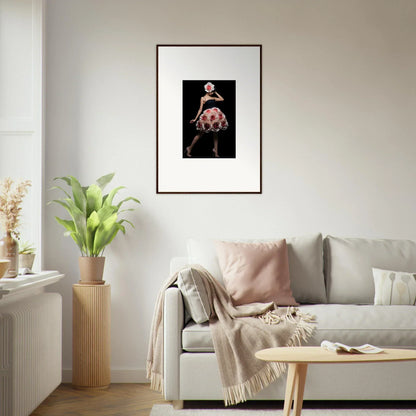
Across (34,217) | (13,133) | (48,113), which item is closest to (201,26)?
(48,113)

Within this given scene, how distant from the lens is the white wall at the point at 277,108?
4.51 metres

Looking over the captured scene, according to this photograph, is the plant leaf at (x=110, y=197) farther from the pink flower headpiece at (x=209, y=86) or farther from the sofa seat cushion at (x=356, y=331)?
the sofa seat cushion at (x=356, y=331)

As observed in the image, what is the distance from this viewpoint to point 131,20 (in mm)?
4531

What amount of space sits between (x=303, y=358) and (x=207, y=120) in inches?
92.0

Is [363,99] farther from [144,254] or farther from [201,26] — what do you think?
[144,254]

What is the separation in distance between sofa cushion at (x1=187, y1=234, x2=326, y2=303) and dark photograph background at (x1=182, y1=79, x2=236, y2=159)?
73 centimetres

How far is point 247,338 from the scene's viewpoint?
3.47m

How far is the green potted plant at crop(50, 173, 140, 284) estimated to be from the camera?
13.5 feet

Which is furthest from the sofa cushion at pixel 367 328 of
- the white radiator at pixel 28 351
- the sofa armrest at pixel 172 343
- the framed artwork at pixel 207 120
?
the white radiator at pixel 28 351

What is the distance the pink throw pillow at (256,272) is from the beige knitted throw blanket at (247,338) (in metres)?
0.19

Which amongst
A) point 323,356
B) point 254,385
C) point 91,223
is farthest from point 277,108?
point 323,356

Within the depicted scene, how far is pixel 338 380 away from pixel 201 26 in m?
2.69

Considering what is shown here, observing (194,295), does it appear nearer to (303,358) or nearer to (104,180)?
(303,358)

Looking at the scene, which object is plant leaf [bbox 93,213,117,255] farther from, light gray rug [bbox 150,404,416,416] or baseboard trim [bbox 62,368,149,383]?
light gray rug [bbox 150,404,416,416]
